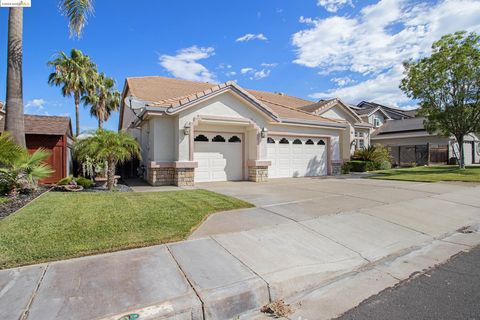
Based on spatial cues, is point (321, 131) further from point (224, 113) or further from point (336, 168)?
point (224, 113)

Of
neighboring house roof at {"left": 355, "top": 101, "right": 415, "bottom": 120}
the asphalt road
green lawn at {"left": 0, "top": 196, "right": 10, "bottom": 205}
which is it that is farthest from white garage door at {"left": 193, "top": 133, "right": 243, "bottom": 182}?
neighboring house roof at {"left": 355, "top": 101, "right": 415, "bottom": 120}

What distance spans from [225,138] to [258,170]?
225cm

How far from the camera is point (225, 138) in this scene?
13.4m

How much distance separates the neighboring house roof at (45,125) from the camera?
38.0 ft

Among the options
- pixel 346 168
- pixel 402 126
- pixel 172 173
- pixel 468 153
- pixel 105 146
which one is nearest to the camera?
pixel 105 146

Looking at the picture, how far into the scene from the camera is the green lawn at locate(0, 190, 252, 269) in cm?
420

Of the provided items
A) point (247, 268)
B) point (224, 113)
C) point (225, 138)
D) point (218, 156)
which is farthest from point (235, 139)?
point (247, 268)

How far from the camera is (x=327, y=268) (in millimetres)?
4137

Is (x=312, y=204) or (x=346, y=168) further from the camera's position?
(x=346, y=168)

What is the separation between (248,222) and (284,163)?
978 cm

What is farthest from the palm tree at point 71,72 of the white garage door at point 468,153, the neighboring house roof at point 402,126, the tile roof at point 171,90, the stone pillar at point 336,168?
the white garage door at point 468,153

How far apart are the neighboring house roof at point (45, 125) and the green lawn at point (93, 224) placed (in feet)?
16.3

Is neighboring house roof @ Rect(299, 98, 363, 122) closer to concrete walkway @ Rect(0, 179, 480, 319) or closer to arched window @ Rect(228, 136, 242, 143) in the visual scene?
arched window @ Rect(228, 136, 242, 143)

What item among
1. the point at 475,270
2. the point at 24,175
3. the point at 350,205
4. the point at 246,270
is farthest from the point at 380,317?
the point at 24,175
